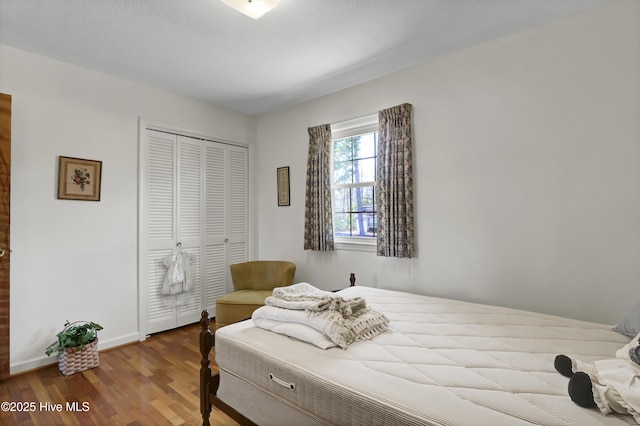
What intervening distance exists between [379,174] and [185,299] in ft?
8.57

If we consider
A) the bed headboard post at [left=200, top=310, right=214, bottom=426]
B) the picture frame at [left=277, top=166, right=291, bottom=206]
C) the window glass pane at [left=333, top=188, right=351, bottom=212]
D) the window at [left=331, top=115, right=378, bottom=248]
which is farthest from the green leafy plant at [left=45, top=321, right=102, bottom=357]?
the window glass pane at [left=333, top=188, right=351, bottom=212]

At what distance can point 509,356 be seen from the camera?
4.66 ft

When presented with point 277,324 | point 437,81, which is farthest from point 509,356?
point 437,81

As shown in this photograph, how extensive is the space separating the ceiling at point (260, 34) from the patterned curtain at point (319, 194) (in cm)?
68

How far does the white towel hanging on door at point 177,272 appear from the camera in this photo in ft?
11.4

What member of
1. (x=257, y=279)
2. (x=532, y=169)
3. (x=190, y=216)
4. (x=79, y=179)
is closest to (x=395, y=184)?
(x=532, y=169)

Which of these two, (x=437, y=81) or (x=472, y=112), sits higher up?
(x=437, y=81)

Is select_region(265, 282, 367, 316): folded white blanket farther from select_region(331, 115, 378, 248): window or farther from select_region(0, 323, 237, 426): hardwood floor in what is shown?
select_region(331, 115, 378, 248): window

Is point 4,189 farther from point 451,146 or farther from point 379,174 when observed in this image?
point 451,146

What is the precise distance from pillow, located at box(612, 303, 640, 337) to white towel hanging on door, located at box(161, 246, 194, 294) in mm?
3642

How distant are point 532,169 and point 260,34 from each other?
2297 millimetres

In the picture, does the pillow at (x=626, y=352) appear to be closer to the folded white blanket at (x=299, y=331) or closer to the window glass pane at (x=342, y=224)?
the folded white blanket at (x=299, y=331)

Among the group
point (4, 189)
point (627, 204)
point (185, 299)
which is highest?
point (4, 189)

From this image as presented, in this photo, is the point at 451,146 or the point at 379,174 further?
the point at 379,174
